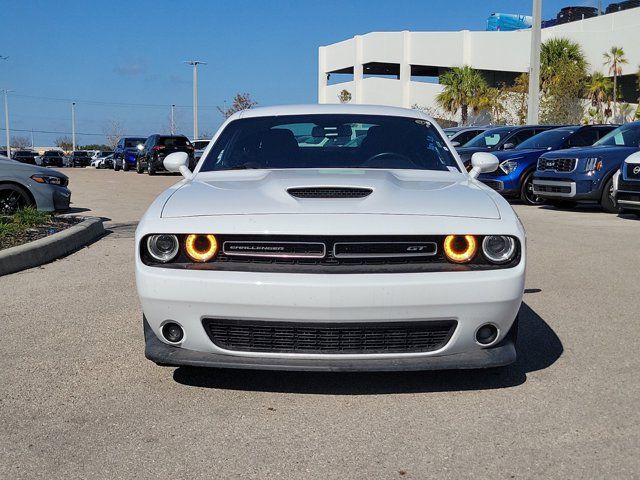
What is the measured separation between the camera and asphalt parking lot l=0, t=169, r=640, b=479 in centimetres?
297

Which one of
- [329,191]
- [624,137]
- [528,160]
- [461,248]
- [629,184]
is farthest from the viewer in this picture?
[528,160]

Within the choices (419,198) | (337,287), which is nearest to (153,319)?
(337,287)

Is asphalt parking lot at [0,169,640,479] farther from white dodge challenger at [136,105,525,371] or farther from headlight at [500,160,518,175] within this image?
headlight at [500,160,518,175]

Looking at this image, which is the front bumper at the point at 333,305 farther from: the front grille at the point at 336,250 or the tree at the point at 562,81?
the tree at the point at 562,81

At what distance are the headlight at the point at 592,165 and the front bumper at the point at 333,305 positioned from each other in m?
9.91

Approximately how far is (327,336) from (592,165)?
1049cm

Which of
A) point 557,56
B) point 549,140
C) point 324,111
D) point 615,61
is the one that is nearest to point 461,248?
point 324,111

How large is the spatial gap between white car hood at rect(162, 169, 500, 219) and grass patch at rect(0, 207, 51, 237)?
4.92 m

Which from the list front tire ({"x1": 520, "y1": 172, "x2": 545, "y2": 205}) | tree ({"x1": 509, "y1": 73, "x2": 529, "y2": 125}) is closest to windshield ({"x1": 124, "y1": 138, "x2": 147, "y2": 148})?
tree ({"x1": 509, "y1": 73, "x2": 529, "y2": 125})

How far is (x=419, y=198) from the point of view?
12.3 ft

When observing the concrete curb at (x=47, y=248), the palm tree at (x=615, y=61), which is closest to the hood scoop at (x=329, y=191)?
the concrete curb at (x=47, y=248)

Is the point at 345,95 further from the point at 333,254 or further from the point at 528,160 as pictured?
the point at 333,254

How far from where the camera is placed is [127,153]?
37562 millimetres

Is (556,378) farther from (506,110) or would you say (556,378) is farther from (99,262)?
(506,110)
